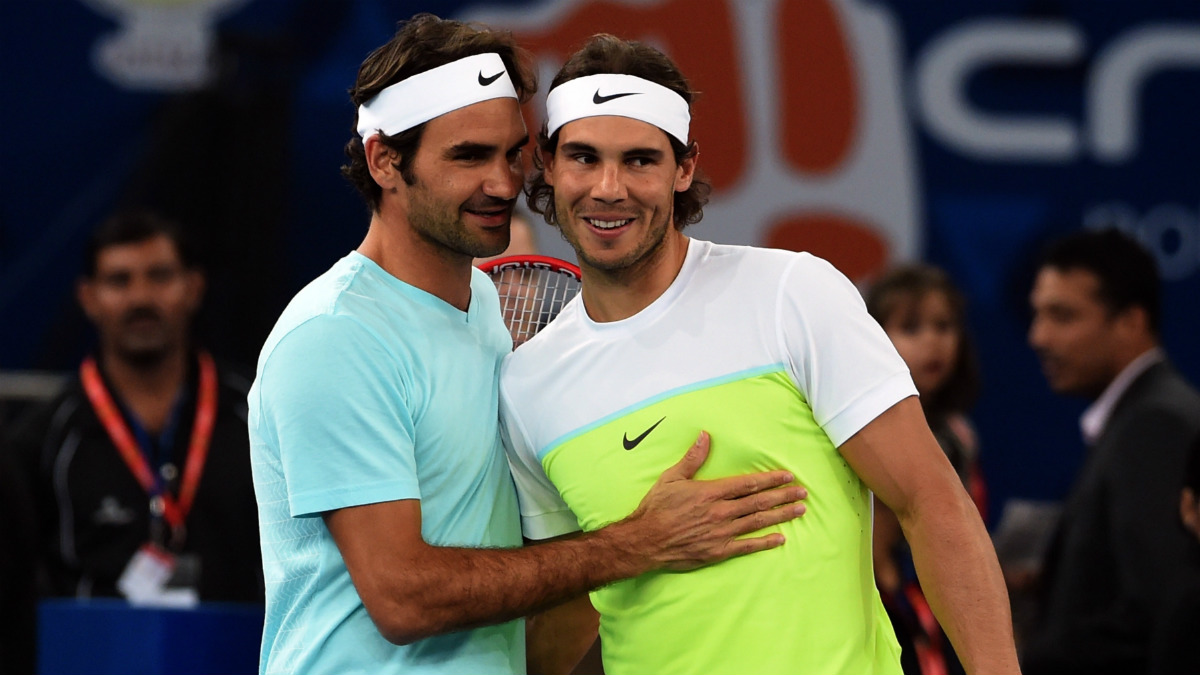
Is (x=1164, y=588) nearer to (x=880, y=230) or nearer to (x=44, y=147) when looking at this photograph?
(x=880, y=230)

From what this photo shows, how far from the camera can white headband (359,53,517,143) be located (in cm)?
308

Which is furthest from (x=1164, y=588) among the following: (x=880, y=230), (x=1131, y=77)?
(x=1131, y=77)

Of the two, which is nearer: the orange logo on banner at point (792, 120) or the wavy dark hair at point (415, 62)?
the wavy dark hair at point (415, 62)

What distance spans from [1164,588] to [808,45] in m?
3.38

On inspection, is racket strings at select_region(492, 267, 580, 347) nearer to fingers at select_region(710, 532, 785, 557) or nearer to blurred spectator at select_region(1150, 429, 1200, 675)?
fingers at select_region(710, 532, 785, 557)

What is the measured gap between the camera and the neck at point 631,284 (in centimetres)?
302

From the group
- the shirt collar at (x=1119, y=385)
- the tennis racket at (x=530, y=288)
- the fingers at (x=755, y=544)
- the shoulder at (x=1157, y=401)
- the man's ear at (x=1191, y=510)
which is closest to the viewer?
the fingers at (x=755, y=544)

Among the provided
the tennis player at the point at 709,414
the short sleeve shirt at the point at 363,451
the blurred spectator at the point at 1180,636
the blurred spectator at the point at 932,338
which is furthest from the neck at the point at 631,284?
the blurred spectator at the point at 932,338

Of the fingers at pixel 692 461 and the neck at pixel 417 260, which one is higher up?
the neck at pixel 417 260

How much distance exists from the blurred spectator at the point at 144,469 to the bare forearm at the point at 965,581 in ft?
10.6

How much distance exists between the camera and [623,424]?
117 inches

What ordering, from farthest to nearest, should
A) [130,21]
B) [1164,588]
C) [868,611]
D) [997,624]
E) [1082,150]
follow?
[1082,150] < [130,21] < [1164,588] < [868,611] < [997,624]

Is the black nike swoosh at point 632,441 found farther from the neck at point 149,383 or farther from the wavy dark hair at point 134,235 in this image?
the wavy dark hair at point 134,235

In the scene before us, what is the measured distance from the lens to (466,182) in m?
3.04
